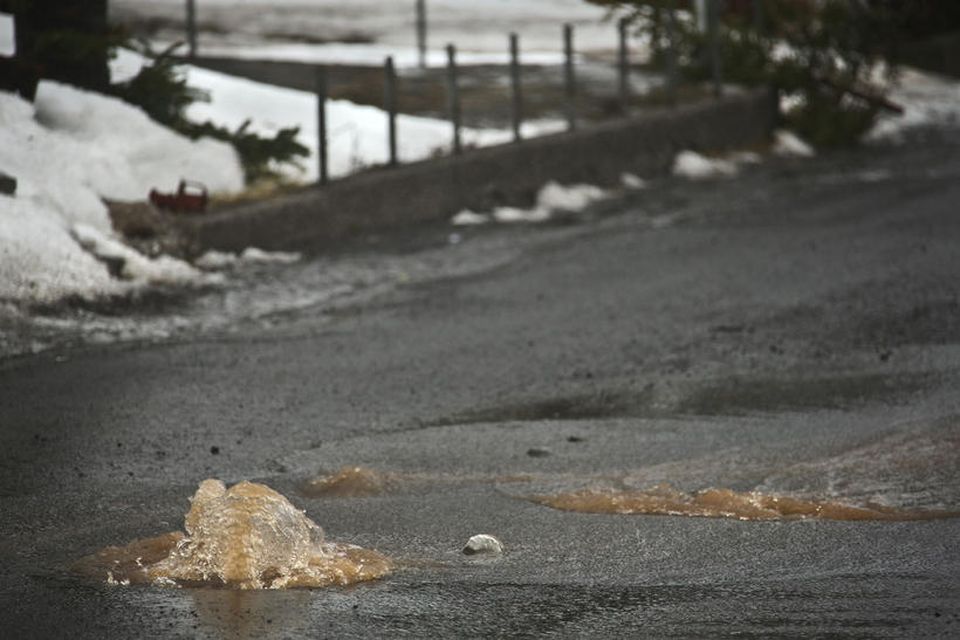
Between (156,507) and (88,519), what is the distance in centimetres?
25

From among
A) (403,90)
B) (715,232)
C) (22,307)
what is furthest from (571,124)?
(22,307)

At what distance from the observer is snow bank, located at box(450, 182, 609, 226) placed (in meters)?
15.0

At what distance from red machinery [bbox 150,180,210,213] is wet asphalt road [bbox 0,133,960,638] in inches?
69.0

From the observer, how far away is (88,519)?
240 inches

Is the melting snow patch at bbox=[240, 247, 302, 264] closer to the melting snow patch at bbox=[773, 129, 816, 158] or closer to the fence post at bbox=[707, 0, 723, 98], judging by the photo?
the melting snow patch at bbox=[773, 129, 816, 158]

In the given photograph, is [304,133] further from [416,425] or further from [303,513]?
[303,513]

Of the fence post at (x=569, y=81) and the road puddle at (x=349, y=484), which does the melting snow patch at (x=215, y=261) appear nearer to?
the road puddle at (x=349, y=484)

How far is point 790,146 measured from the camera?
2105cm

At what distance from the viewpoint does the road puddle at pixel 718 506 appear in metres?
5.98

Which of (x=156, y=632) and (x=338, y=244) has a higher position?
(x=156, y=632)

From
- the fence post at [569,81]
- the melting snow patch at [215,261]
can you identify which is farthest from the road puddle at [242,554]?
the fence post at [569,81]

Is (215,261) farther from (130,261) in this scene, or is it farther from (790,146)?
(790,146)

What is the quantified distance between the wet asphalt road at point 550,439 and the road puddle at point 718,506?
0.10 metres

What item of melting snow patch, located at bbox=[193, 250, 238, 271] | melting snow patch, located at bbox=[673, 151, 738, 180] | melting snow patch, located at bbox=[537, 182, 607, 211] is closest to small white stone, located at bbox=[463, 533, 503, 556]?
melting snow patch, located at bbox=[193, 250, 238, 271]
